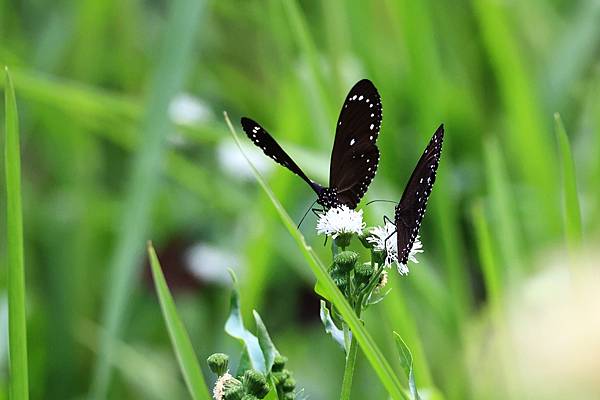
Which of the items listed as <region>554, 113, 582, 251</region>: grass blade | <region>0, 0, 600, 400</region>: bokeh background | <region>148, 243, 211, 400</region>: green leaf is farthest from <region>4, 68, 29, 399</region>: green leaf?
<region>0, 0, 600, 400</region>: bokeh background

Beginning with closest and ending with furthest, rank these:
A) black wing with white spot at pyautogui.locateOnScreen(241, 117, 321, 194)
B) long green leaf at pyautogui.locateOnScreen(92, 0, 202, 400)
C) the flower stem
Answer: the flower stem, black wing with white spot at pyautogui.locateOnScreen(241, 117, 321, 194), long green leaf at pyautogui.locateOnScreen(92, 0, 202, 400)

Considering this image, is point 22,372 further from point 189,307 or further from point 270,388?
point 189,307

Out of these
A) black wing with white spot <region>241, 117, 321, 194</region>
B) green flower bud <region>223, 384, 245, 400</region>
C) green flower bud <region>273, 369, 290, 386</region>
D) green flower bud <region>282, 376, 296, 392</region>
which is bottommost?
green flower bud <region>223, 384, 245, 400</region>

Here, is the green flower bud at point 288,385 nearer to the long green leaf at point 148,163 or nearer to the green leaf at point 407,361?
the green leaf at point 407,361

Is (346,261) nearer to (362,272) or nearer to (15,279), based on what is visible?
(362,272)

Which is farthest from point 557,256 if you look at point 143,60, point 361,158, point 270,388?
point 143,60

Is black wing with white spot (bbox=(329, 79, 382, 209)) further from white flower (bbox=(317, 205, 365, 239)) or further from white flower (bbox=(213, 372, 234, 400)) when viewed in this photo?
white flower (bbox=(213, 372, 234, 400))

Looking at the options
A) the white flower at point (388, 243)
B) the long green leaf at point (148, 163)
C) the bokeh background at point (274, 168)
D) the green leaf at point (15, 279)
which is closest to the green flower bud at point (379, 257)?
the white flower at point (388, 243)
